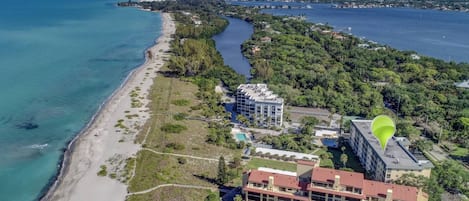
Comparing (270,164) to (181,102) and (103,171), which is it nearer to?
(103,171)

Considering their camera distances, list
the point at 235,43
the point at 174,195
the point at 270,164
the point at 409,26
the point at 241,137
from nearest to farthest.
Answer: the point at 174,195, the point at 270,164, the point at 241,137, the point at 235,43, the point at 409,26

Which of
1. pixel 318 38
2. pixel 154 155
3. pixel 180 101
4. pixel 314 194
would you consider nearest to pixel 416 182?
pixel 314 194

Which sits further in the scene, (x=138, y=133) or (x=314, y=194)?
(x=138, y=133)

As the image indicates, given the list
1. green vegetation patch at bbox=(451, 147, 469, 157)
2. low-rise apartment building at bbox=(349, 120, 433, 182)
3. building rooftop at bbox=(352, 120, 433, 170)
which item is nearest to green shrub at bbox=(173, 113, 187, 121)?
low-rise apartment building at bbox=(349, 120, 433, 182)

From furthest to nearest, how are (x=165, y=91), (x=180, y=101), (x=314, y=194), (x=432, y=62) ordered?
(x=432, y=62), (x=165, y=91), (x=180, y=101), (x=314, y=194)

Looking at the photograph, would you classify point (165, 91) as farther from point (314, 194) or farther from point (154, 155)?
point (314, 194)

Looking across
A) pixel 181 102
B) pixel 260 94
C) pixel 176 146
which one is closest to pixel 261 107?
pixel 260 94

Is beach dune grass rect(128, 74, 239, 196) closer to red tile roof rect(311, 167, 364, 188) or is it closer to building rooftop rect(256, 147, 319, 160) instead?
building rooftop rect(256, 147, 319, 160)
